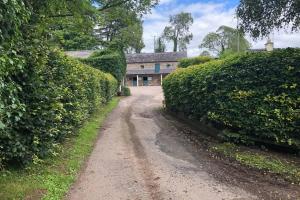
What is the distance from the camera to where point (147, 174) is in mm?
7590

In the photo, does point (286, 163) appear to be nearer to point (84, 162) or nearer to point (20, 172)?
point (84, 162)

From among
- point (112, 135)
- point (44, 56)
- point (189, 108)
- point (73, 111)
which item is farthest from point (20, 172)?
point (189, 108)

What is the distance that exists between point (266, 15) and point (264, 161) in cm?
425

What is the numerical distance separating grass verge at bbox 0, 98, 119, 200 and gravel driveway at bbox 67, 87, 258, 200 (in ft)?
0.83

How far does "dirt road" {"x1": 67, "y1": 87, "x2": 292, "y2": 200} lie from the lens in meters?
6.38

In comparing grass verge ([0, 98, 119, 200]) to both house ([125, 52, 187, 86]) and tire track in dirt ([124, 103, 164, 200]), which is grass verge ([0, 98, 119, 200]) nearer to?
tire track in dirt ([124, 103, 164, 200])

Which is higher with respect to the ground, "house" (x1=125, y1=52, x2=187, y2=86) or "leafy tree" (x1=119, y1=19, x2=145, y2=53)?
"leafy tree" (x1=119, y1=19, x2=145, y2=53)

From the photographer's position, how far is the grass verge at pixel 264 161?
7539mm

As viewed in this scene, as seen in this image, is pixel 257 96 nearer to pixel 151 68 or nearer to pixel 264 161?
pixel 264 161

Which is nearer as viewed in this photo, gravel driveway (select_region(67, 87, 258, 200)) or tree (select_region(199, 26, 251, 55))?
gravel driveway (select_region(67, 87, 258, 200))

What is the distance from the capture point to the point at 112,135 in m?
12.5

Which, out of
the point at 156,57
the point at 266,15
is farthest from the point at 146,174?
the point at 156,57

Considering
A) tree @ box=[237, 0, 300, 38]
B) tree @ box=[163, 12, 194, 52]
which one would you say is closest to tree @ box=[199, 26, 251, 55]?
tree @ box=[163, 12, 194, 52]

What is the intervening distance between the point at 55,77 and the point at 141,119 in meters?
9.08
